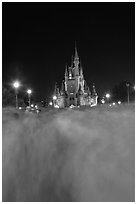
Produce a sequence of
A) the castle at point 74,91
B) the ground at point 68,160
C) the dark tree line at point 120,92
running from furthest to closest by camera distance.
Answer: the castle at point 74,91 < the dark tree line at point 120,92 < the ground at point 68,160

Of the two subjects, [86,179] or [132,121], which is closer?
[86,179]

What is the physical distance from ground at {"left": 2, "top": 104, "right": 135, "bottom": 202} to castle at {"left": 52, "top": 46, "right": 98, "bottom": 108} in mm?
81153

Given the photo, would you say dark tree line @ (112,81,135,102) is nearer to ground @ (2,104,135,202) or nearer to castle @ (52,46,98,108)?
castle @ (52,46,98,108)

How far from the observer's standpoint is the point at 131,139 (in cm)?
788

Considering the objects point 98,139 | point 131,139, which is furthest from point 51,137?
point 131,139

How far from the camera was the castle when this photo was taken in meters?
92.8

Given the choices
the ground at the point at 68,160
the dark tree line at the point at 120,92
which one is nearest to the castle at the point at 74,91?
the dark tree line at the point at 120,92

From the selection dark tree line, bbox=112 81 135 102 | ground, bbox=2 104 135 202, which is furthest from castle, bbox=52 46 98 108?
ground, bbox=2 104 135 202

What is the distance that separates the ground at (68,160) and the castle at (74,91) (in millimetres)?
81153

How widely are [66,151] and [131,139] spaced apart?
2.51 meters

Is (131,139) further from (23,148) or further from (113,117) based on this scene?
(23,148)

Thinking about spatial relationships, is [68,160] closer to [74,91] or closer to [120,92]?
[120,92]

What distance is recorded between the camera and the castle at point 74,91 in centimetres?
9275

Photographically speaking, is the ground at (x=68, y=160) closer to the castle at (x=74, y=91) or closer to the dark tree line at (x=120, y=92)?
the dark tree line at (x=120, y=92)
